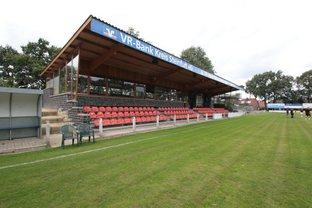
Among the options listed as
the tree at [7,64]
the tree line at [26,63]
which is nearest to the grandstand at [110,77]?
the tree line at [26,63]

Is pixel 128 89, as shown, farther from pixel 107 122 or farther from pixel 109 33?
pixel 109 33

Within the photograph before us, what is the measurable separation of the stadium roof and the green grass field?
8.50 metres

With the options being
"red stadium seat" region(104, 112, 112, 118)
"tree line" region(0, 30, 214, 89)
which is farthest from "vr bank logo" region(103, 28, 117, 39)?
"tree line" region(0, 30, 214, 89)

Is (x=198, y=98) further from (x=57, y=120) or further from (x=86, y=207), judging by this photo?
(x=86, y=207)

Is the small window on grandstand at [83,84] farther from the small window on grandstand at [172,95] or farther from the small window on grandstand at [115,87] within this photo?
the small window on grandstand at [172,95]

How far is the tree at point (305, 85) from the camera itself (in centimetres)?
10562

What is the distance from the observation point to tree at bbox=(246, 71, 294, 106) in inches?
4257

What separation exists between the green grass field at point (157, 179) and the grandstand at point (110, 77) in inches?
227

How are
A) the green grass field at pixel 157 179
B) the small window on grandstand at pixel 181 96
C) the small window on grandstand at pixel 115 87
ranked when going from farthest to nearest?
1. the small window on grandstand at pixel 181 96
2. the small window on grandstand at pixel 115 87
3. the green grass field at pixel 157 179

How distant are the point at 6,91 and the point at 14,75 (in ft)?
109

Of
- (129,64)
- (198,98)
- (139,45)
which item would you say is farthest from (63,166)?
(198,98)

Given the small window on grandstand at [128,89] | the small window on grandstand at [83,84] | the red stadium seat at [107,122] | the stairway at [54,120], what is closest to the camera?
the stairway at [54,120]

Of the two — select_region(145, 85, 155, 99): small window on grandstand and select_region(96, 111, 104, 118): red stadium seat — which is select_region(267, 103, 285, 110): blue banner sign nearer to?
select_region(145, 85, 155, 99): small window on grandstand

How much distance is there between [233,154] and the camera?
8.21 m
